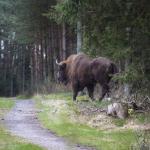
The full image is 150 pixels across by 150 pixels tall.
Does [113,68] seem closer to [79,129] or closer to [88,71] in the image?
[88,71]

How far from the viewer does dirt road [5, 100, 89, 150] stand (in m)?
12.4

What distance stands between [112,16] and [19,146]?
3.99 m

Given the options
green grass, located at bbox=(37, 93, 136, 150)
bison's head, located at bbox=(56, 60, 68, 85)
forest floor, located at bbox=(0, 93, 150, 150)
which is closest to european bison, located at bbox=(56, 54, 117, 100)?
bison's head, located at bbox=(56, 60, 68, 85)

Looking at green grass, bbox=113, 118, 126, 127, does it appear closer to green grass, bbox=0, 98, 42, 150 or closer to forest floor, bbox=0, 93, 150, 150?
forest floor, bbox=0, 93, 150, 150

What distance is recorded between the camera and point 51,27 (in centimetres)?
4541

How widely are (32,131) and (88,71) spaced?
9.48 metres

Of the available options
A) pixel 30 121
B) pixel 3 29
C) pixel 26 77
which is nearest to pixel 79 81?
pixel 30 121

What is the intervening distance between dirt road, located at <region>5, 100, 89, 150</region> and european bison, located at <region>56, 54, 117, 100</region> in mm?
3767

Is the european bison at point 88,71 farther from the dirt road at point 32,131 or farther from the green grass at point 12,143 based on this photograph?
the green grass at point 12,143

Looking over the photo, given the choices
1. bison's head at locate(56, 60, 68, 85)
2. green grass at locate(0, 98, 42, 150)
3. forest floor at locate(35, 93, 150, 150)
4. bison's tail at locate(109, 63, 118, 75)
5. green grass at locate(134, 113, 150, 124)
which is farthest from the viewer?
bison's head at locate(56, 60, 68, 85)

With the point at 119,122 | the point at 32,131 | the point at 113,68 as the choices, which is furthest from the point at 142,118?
the point at 113,68

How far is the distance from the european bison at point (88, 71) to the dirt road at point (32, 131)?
377 cm

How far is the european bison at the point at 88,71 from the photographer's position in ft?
73.8

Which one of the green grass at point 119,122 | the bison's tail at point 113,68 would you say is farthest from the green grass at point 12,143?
the bison's tail at point 113,68
